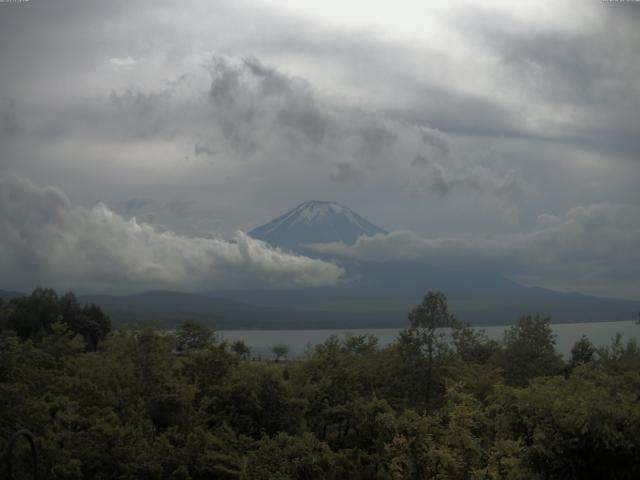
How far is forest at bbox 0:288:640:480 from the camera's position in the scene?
16.8m

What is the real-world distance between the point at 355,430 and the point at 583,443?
14100mm

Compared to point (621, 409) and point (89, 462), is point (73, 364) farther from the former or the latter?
point (621, 409)

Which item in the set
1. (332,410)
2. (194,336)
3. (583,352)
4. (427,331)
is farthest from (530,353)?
(583,352)

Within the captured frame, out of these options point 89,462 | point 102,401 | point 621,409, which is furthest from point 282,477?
point 621,409

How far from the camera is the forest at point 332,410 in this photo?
55.3ft

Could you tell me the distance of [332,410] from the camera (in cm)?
2897

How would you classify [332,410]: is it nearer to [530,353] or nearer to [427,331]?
[427,331]

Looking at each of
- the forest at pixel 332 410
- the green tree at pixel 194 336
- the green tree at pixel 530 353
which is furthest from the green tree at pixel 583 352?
the green tree at pixel 194 336

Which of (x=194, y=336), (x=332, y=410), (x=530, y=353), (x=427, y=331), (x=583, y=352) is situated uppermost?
(x=427, y=331)

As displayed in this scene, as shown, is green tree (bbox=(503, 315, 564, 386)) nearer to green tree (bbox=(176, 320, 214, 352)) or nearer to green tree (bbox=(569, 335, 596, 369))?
green tree (bbox=(176, 320, 214, 352))

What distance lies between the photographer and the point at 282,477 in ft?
73.8

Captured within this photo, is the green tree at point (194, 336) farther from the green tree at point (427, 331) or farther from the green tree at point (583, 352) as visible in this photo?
the green tree at point (583, 352)

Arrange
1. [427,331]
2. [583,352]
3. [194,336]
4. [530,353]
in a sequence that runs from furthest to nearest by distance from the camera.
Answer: [583,352]
[194,336]
[530,353]
[427,331]

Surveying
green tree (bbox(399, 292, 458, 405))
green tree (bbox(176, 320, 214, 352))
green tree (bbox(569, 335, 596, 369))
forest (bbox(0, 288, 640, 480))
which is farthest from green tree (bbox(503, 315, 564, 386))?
green tree (bbox(569, 335, 596, 369))
